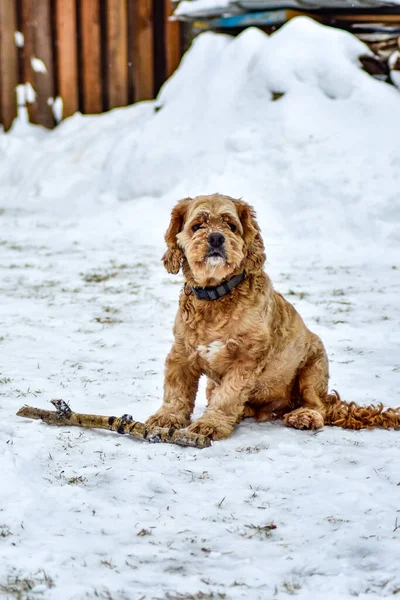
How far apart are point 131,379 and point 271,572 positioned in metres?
2.79

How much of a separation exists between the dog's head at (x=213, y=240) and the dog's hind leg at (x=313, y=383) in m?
0.64

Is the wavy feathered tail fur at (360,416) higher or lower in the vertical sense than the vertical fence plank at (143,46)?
lower

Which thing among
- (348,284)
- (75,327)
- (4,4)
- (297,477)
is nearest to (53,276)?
(75,327)

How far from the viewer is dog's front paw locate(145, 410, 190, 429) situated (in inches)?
167

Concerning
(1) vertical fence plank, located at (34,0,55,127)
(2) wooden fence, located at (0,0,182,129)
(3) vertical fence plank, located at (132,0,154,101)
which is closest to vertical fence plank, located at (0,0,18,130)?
(2) wooden fence, located at (0,0,182,129)

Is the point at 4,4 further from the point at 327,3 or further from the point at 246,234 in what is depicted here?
the point at 246,234

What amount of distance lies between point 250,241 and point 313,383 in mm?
910

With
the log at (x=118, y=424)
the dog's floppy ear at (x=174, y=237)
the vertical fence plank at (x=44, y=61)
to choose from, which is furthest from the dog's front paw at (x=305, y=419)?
the vertical fence plank at (x=44, y=61)

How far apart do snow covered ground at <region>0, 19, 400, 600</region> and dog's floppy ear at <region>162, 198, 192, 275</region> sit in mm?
889

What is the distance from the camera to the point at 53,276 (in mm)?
8727

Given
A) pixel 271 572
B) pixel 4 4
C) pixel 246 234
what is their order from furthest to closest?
pixel 4 4 < pixel 246 234 < pixel 271 572

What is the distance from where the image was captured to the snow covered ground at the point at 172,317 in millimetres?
2674

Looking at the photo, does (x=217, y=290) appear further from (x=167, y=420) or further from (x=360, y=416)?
(x=360, y=416)

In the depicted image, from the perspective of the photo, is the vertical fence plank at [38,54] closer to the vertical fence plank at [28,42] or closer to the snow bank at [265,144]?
the vertical fence plank at [28,42]
